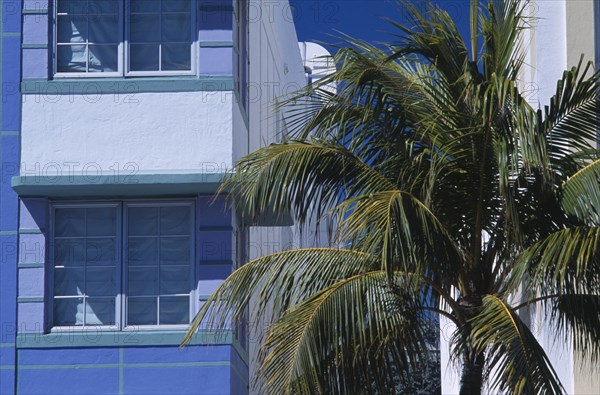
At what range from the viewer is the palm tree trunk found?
42.0 feet

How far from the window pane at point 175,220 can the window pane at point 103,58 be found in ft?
6.61

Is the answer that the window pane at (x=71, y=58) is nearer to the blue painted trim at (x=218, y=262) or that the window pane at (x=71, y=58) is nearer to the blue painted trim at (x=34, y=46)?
the blue painted trim at (x=34, y=46)

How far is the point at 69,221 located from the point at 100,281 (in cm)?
89

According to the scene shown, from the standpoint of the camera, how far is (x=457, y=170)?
1325 cm

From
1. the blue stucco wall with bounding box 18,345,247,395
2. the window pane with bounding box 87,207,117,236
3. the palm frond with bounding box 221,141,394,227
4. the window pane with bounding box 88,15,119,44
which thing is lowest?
the blue stucco wall with bounding box 18,345,247,395

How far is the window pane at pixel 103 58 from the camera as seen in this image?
17.9 meters

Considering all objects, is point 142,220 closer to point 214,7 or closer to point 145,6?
point 145,6

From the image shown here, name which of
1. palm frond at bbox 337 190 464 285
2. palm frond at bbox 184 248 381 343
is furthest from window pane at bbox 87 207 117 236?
palm frond at bbox 337 190 464 285

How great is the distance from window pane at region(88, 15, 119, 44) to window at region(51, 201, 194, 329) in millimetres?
2196

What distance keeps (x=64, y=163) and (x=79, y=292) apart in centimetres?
166

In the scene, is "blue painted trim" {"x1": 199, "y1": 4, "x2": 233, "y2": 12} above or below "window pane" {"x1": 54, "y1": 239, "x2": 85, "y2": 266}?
above

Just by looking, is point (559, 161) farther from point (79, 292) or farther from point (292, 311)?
point (79, 292)

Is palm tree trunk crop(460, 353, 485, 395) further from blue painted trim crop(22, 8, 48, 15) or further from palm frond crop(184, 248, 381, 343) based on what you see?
blue painted trim crop(22, 8, 48, 15)

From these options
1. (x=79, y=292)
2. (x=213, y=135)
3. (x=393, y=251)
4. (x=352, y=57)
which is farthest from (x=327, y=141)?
(x=79, y=292)
